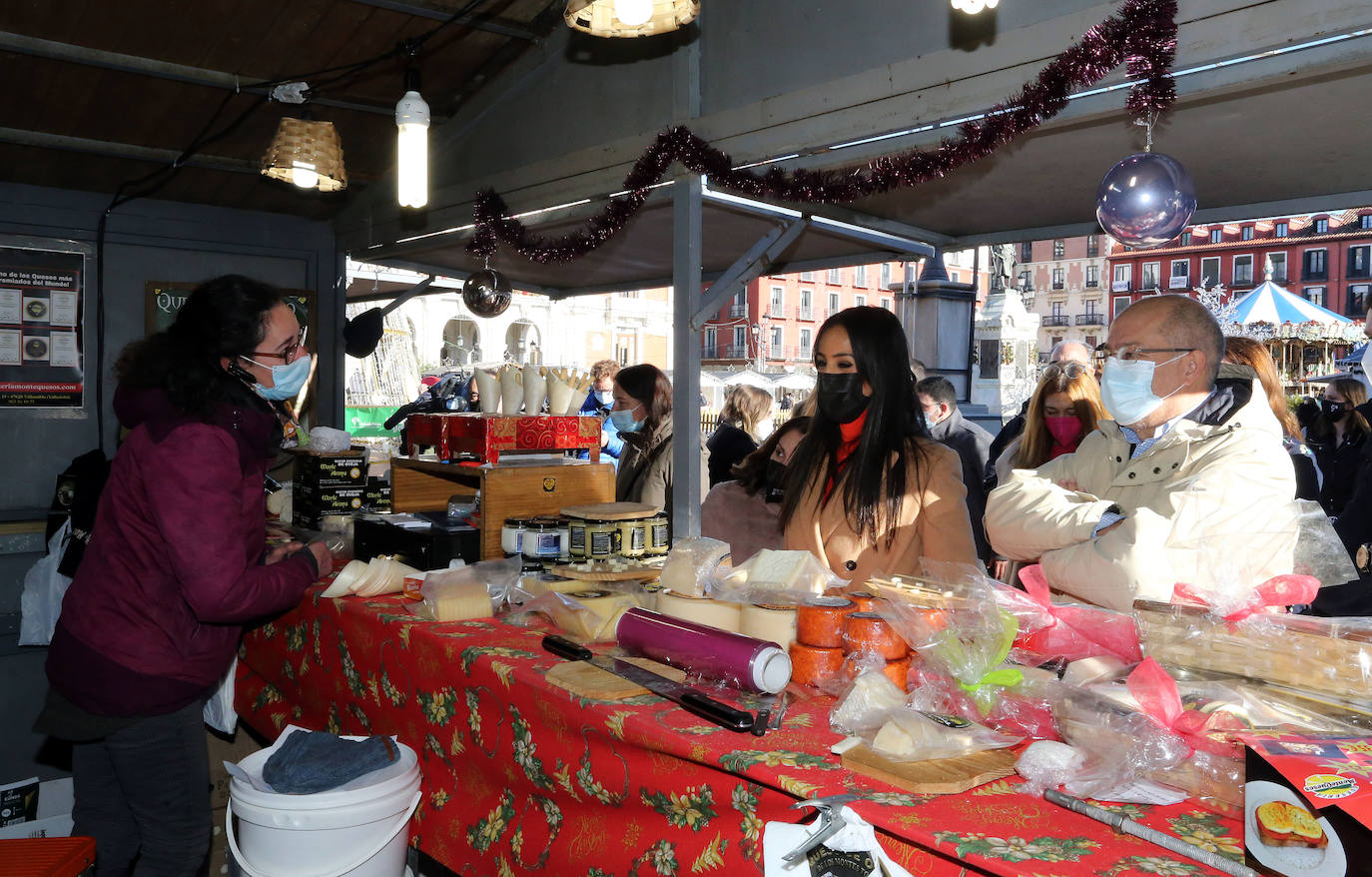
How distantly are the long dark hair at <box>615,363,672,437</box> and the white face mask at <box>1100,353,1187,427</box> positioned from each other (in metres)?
2.54

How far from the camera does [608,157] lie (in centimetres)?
A: 398

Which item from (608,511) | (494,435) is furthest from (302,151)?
(608,511)

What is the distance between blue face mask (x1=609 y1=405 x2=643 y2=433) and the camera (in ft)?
14.4

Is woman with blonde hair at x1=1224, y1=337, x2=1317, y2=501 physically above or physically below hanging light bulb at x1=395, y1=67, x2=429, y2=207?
below

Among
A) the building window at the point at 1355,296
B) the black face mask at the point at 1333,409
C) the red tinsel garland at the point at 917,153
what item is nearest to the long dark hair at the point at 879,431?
the red tinsel garland at the point at 917,153

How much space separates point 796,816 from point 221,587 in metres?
1.44

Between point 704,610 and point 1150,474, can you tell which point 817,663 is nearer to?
point 704,610

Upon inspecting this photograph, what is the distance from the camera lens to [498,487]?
9.32 feet

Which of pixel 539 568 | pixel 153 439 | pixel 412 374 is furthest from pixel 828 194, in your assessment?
pixel 412 374

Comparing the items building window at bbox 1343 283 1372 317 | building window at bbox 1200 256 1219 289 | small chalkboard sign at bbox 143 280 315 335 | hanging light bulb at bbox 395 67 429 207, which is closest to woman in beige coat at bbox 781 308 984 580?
hanging light bulb at bbox 395 67 429 207

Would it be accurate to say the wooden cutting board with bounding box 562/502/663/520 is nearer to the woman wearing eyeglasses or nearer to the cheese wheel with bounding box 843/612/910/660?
the cheese wheel with bounding box 843/612/910/660

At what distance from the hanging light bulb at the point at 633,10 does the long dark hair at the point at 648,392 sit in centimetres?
A: 220

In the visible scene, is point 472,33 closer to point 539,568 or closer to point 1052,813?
point 539,568

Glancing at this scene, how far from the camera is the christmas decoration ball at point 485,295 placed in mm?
5105
